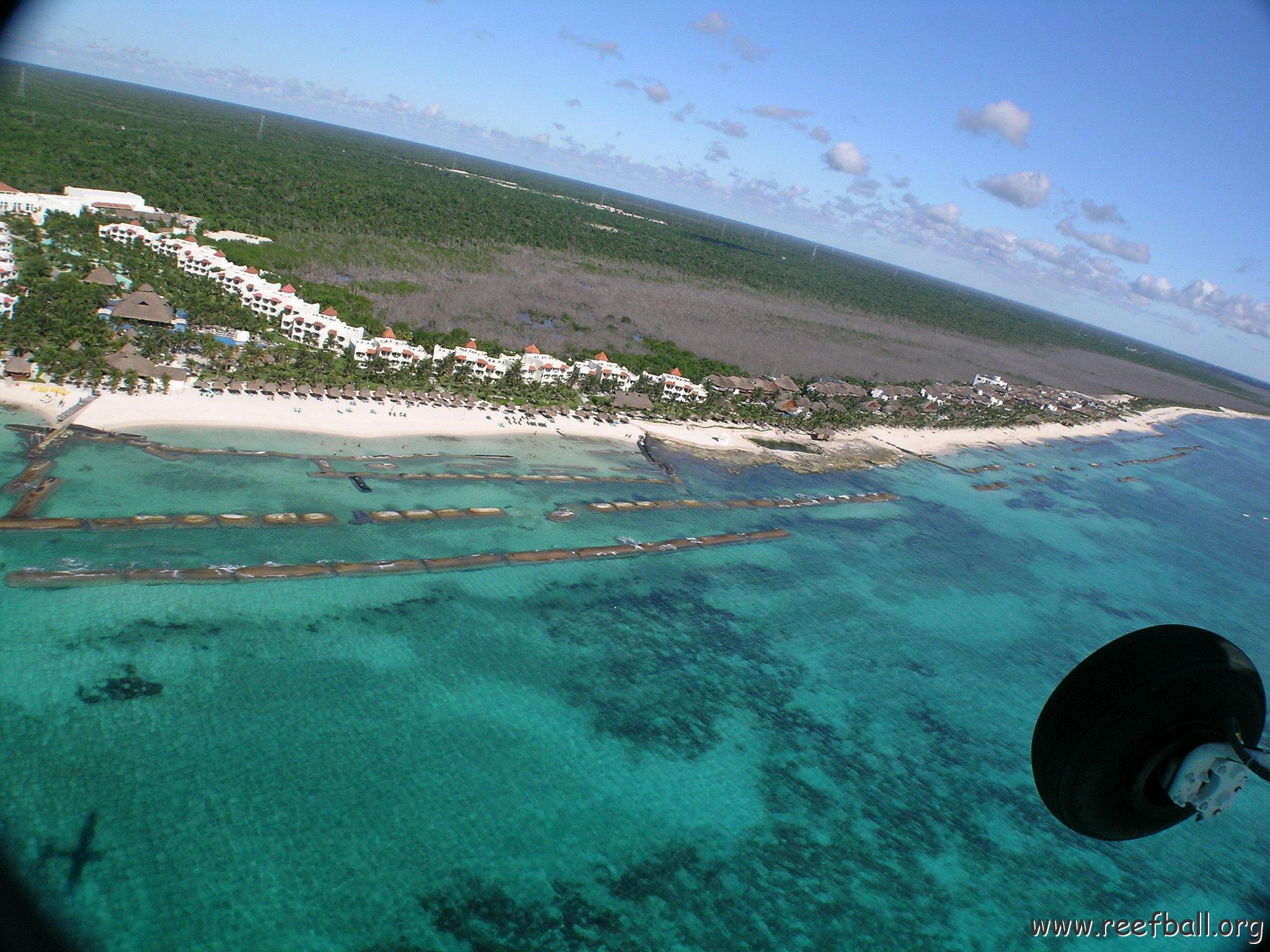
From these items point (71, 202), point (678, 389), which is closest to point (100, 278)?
point (71, 202)

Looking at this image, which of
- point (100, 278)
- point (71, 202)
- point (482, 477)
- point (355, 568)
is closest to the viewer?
point (355, 568)

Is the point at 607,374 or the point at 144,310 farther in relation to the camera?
the point at 607,374

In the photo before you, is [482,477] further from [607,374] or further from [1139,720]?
[1139,720]

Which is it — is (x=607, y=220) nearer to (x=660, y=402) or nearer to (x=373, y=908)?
(x=660, y=402)

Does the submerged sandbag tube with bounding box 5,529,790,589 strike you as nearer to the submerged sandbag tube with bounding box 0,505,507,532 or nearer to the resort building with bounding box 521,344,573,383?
the submerged sandbag tube with bounding box 0,505,507,532

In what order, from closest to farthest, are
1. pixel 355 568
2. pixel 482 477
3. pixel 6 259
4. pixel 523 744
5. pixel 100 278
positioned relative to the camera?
pixel 523 744, pixel 355 568, pixel 482 477, pixel 6 259, pixel 100 278

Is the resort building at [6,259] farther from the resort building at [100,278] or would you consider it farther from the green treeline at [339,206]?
the green treeline at [339,206]

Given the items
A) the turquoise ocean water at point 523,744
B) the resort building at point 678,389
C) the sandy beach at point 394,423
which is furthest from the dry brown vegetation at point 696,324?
the turquoise ocean water at point 523,744

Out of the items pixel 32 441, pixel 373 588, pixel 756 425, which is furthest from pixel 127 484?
pixel 756 425
